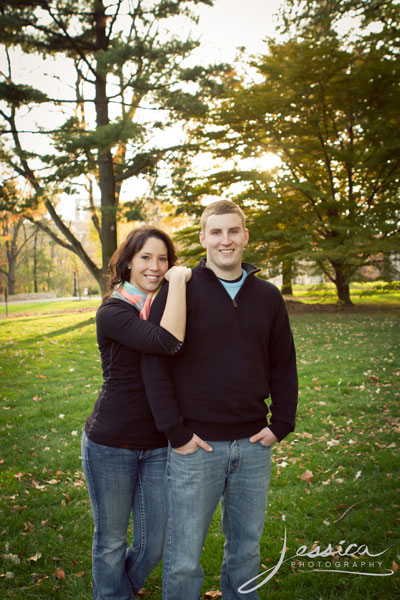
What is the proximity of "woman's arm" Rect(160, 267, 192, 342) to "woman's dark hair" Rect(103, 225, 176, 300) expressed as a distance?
0.40m

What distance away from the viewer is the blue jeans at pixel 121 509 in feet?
7.14

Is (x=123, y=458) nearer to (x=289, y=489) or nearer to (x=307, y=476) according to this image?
(x=289, y=489)

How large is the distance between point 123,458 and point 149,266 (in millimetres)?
1113

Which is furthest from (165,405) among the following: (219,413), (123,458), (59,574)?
(59,574)

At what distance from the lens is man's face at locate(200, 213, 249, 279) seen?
2234 mm

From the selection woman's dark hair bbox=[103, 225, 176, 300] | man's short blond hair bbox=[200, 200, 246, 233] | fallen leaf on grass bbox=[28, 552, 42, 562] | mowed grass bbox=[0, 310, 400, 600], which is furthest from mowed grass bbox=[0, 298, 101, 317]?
man's short blond hair bbox=[200, 200, 246, 233]

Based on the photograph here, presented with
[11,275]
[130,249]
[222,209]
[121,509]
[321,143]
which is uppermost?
[321,143]

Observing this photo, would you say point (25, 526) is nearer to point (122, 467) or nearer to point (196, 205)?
point (122, 467)

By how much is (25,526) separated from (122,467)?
6.77ft

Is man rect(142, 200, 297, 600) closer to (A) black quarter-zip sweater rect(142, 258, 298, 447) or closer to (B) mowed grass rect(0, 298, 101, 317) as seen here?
(A) black quarter-zip sweater rect(142, 258, 298, 447)

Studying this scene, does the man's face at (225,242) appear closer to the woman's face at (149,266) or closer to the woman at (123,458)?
the woman at (123,458)

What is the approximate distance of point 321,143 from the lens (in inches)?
639

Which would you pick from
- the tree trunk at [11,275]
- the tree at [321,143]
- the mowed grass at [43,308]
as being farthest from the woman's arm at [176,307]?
the tree trunk at [11,275]

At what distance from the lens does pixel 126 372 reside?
2.21 meters
